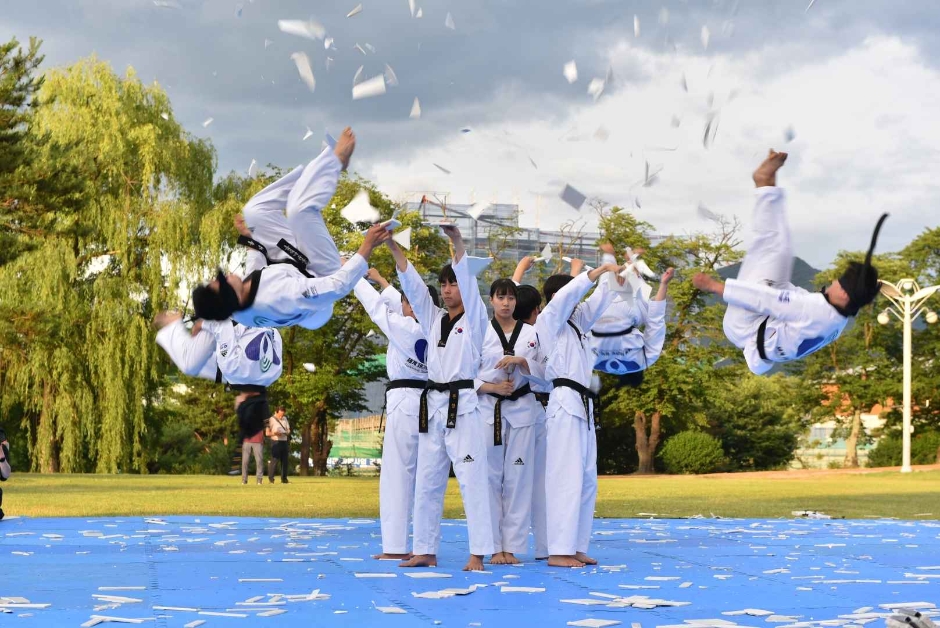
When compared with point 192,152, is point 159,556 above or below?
below

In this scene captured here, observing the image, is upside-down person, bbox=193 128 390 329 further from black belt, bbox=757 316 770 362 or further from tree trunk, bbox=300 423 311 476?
tree trunk, bbox=300 423 311 476

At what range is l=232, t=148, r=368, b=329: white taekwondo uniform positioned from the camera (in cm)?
648

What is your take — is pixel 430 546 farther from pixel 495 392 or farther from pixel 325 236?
pixel 325 236

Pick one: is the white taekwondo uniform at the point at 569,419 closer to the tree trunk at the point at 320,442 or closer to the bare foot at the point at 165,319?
the bare foot at the point at 165,319

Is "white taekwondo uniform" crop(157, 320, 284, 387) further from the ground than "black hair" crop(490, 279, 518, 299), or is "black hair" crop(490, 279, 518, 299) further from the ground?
"black hair" crop(490, 279, 518, 299)

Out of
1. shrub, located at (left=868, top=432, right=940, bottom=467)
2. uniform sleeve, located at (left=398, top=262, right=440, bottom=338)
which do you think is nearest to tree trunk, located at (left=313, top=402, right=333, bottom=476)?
shrub, located at (left=868, top=432, right=940, bottom=467)

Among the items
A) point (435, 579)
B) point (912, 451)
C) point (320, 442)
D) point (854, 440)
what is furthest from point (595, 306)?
point (854, 440)

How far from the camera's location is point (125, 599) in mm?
6285

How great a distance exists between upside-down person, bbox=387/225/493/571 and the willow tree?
19.9m

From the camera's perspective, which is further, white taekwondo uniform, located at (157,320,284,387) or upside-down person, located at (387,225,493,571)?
upside-down person, located at (387,225,493,571)

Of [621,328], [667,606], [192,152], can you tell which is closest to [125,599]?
[667,606]

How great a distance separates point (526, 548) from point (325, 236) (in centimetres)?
339

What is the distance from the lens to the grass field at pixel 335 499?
14.7 metres

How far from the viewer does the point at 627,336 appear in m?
9.29
